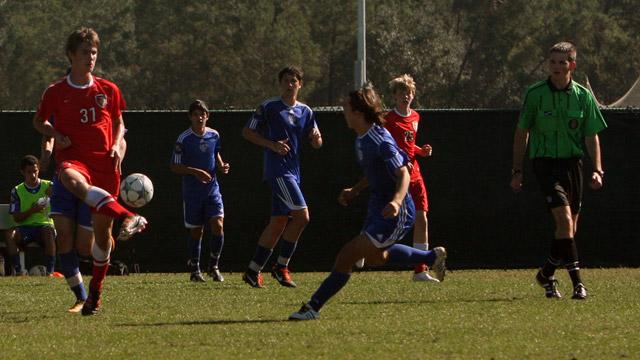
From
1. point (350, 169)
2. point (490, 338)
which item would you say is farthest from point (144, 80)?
point (490, 338)

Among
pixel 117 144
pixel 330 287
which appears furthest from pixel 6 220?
pixel 330 287

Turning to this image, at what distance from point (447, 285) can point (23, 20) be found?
219ft

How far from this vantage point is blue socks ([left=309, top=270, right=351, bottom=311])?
9773mm

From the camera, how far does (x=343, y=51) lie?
6775 cm

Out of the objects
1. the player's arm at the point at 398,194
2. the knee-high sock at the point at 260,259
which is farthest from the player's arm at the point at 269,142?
the player's arm at the point at 398,194

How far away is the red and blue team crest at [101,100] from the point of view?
1054 centimetres

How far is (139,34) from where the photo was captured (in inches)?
2785

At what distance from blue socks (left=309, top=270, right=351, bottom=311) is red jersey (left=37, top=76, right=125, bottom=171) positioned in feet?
6.20

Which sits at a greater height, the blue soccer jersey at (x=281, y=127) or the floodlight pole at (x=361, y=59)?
the blue soccer jersey at (x=281, y=127)

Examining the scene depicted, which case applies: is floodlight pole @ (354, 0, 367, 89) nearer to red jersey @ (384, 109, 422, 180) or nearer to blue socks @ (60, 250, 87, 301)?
red jersey @ (384, 109, 422, 180)

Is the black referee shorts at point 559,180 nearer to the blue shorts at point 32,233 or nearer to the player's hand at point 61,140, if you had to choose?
the player's hand at point 61,140

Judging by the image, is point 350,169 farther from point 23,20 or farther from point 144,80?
point 23,20

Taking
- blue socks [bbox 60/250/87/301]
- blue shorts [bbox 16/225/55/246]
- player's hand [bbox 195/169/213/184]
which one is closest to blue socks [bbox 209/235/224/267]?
player's hand [bbox 195/169/213/184]

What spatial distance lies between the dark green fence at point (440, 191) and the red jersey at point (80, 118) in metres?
6.95
